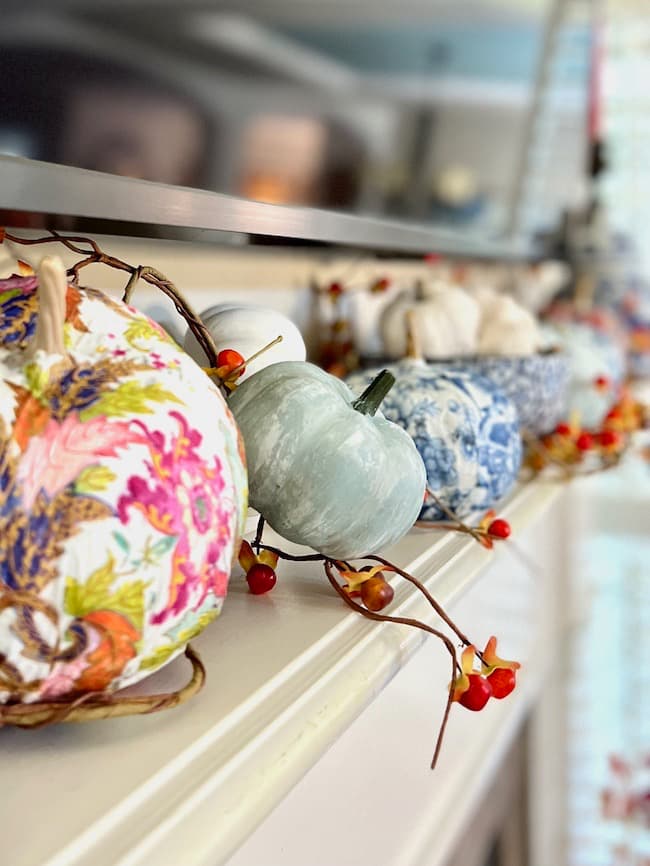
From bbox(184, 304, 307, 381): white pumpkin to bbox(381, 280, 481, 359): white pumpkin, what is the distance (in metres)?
0.30

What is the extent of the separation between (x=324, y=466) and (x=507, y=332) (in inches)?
20.9

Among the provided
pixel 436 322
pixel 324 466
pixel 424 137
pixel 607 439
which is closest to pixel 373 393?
pixel 324 466

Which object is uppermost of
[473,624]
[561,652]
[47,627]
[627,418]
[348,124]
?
[348,124]

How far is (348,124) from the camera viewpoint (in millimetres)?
1103

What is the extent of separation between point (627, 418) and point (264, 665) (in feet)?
2.50

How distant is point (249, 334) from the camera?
61 cm

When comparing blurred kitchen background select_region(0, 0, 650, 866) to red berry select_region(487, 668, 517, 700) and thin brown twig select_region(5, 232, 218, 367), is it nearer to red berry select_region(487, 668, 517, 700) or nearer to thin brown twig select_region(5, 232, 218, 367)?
thin brown twig select_region(5, 232, 218, 367)

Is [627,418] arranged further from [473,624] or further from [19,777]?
[19,777]

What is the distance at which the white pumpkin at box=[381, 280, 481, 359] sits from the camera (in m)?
0.93

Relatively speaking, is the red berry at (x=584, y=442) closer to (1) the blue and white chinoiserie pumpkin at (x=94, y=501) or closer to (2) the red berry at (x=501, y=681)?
(2) the red berry at (x=501, y=681)

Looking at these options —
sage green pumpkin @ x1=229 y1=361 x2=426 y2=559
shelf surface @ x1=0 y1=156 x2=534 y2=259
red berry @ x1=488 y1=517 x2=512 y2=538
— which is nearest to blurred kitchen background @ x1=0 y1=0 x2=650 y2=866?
shelf surface @ x1=0 y1=156 x2=534 y2=259

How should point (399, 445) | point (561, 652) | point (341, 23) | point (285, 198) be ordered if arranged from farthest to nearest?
point (561, 652)
point (341, 23)
point (285, 198)
point (399, 445)

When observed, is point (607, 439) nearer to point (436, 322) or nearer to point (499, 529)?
point (436, 322)

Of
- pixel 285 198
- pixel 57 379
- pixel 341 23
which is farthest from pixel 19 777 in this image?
pixel 341 23
